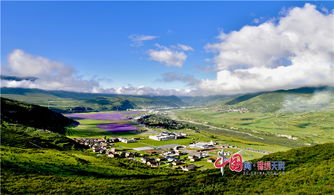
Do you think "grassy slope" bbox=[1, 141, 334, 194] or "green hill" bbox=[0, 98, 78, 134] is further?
"green hill" bbox=[0, 98, 78, 134]

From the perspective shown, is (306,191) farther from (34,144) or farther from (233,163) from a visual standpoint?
(34,144)

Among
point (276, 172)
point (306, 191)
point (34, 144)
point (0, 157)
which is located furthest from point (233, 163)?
point (34, 144)

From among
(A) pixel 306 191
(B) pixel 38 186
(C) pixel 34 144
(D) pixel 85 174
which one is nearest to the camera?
(A) pixel 306 191

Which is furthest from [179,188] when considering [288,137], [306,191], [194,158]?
[288,137]

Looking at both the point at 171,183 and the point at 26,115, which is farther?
the point at 26,115

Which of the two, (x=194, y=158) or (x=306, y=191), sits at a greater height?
(x=306, y=191)

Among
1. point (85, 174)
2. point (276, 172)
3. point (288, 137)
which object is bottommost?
point (288, 137)

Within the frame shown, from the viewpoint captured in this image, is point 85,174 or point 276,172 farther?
point 85,174

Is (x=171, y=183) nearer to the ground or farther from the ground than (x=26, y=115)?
nearer to the ground

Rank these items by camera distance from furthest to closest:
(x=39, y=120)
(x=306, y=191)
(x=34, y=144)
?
(x=39, y=120) → (x=34, y=144) → (x=306, y=191)

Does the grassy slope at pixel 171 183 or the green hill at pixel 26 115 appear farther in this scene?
the green hill at pixel 26 115
